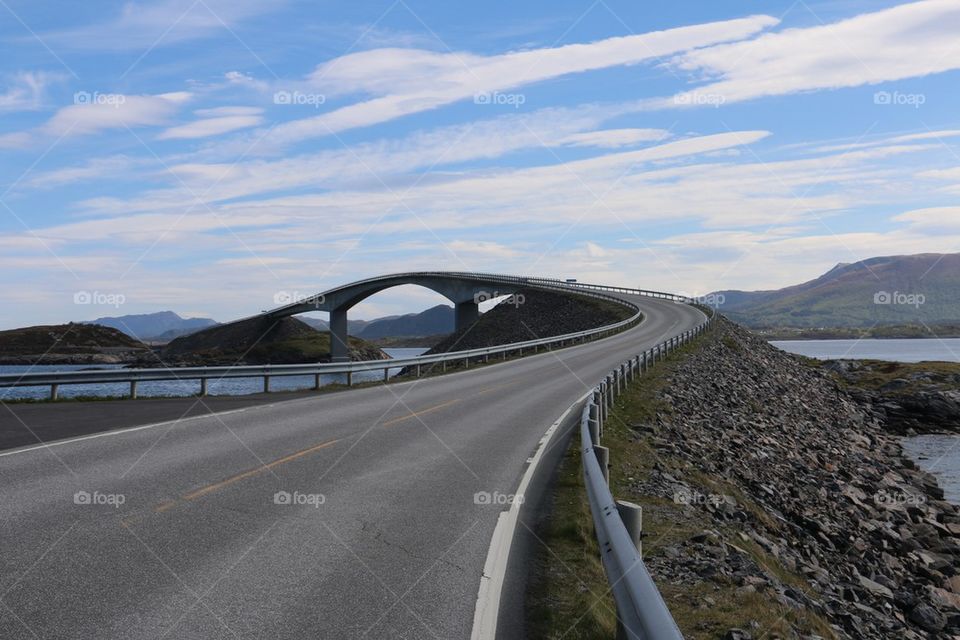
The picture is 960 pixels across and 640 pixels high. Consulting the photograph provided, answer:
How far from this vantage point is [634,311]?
75312 millimetres

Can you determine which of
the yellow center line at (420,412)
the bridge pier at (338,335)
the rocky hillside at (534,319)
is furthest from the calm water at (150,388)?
the rocky hillside at (534,319)

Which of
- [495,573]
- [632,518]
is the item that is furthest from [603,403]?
[632,518]

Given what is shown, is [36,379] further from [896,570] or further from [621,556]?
[896,570]

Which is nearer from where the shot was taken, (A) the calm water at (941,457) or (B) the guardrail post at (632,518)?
(B) the guardrail post at (632,518)

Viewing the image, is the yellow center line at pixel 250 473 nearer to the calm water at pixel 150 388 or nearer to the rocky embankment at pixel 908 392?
the calm water at pixel 150 388

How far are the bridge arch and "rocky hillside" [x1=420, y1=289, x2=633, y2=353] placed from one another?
2.95m

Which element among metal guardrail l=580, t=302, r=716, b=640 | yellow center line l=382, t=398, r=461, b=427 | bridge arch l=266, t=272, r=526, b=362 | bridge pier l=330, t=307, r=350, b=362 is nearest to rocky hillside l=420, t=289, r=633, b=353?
bridge arch l=266, t=272, r=526, b=362

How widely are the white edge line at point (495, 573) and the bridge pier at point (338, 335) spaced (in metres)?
102

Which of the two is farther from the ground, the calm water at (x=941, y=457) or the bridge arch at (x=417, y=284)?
the bridge arch at (x=417, y=284)

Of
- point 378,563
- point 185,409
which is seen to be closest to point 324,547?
point 378,563

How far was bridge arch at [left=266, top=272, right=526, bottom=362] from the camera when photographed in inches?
3629

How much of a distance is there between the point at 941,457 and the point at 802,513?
20898 mm

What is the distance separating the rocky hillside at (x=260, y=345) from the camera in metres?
118

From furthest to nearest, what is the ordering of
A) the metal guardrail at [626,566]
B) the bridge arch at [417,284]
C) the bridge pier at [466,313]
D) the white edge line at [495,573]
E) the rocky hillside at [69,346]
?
the rocky hillside at [69,346] < the bridge pier at [466,313] < the bridge arch at [417,284] < the white edge line at [495,573] < the metal guardrail at [626,566]
